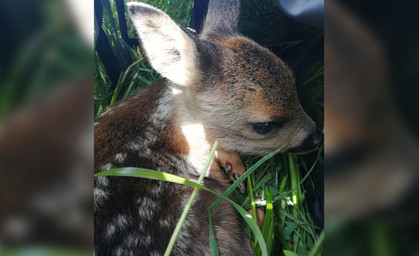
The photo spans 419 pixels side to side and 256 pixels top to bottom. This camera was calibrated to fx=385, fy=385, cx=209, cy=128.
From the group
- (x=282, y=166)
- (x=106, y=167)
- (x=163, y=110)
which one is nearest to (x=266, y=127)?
(x=282, y=166)

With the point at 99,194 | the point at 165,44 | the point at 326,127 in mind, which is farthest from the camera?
the point at 99,194

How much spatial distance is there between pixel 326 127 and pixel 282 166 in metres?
0.58

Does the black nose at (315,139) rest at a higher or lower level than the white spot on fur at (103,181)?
higher

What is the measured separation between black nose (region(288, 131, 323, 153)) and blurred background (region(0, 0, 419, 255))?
471mm

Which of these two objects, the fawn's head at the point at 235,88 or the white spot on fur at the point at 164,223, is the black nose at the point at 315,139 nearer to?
the fawn's head at the point at 235,88

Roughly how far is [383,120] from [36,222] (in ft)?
3.34

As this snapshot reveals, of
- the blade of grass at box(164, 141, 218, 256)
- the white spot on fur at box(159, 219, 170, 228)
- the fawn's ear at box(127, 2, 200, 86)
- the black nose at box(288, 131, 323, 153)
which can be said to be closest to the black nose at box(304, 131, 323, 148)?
the black nose at box(288, 131, 323, 153)

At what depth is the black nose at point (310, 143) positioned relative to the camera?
1488mm

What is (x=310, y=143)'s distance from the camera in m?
1.51

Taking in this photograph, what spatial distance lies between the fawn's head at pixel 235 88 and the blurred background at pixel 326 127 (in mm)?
416

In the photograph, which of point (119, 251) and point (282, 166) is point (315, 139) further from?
point (119, 251)

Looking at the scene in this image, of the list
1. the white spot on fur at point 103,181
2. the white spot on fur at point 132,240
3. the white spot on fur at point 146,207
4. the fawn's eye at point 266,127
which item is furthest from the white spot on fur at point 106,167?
the fawn's eye at point 266,127

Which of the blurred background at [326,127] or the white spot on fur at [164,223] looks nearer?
the blurred background at [326,127]

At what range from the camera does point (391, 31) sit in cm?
90
